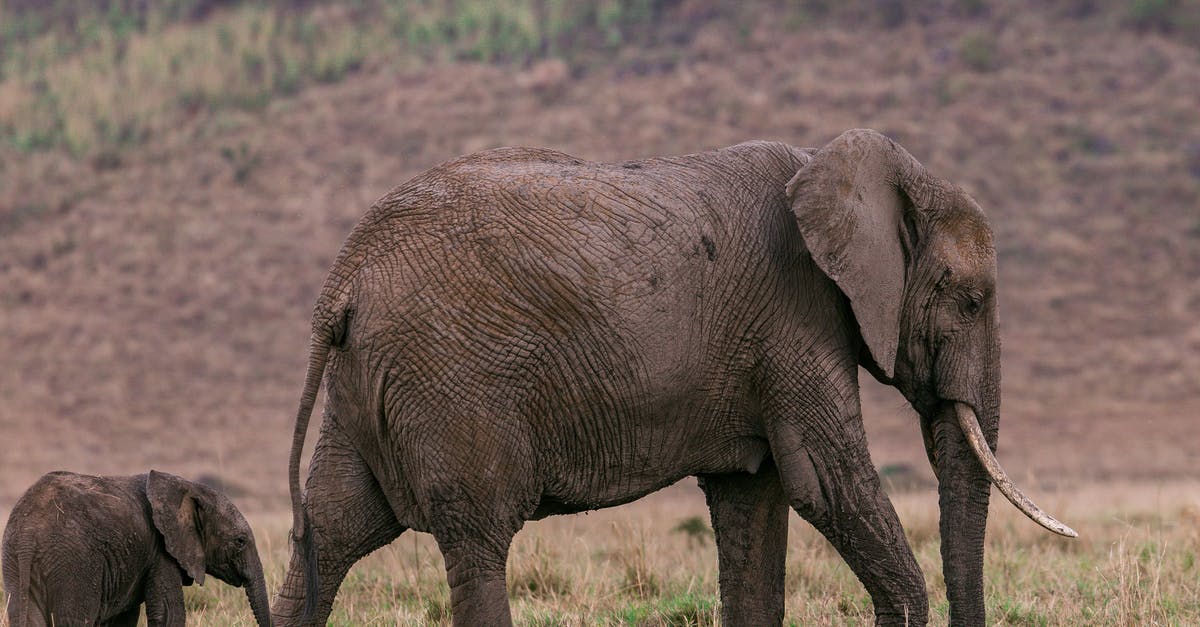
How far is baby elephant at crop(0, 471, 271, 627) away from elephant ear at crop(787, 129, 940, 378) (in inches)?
122

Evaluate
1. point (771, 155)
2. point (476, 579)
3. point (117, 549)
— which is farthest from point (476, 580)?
point (771, 155)

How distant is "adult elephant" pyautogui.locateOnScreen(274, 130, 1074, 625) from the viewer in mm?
5969

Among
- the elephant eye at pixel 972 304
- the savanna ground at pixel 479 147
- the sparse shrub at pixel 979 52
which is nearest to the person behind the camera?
the elephant eye at pixel 972 304

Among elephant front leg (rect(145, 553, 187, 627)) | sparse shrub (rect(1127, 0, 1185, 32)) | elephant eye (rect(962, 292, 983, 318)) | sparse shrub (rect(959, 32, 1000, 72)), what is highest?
sparse shrub (rect(1127, 0, 1185, 32))

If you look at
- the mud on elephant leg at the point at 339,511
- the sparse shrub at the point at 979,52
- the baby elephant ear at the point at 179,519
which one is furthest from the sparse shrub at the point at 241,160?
the mud on elephant leg at the point at 339,511

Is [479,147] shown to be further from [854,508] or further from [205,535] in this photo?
[854,508]

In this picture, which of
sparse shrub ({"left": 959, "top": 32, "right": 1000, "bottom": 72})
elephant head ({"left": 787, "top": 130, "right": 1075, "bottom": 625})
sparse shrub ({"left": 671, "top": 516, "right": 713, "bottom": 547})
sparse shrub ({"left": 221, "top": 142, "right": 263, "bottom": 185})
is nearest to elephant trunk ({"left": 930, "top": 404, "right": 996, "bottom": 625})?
elephant head ({"left": 787, "top": 130, "right": 1075, "bottom": 625})

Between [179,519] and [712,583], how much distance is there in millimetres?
3090

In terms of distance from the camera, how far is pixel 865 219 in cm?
664

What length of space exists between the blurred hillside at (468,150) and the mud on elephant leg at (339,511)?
16016mm

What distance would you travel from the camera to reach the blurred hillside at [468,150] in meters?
26.1

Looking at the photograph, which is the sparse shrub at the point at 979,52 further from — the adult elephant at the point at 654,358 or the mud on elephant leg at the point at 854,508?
the mud on elephant leg at the point at 854,508

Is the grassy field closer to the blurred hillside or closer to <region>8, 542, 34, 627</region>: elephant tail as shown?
<region>8, 542, 34, 627</region>: elephant tail

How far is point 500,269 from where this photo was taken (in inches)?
235
